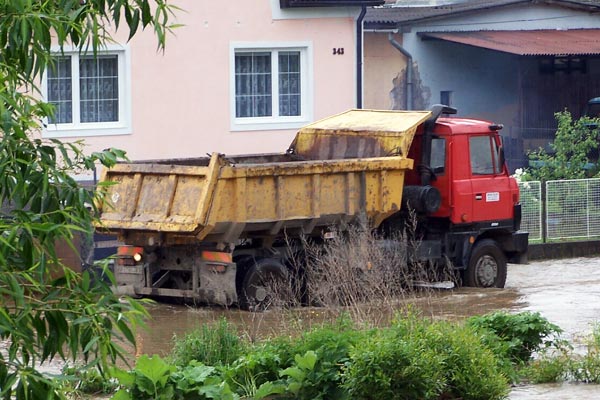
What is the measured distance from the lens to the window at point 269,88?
23.4m

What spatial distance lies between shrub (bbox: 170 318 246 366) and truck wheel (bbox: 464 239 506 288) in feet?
26.5

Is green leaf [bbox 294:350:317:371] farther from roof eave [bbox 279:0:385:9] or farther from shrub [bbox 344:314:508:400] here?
roof eave [bbox 279:0:385:9]

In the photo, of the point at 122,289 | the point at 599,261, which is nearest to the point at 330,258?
the point at 122,289

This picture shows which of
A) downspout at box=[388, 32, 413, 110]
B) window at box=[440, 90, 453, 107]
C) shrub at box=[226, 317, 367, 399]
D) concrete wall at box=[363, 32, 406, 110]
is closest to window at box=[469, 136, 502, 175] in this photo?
shrub at box=[226, 317, 367, 399]

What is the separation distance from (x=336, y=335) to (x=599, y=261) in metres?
13.3

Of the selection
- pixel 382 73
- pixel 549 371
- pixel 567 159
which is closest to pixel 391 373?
pixel 549 371

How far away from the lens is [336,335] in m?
9.66

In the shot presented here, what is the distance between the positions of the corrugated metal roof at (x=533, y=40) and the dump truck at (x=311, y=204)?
1075 cm

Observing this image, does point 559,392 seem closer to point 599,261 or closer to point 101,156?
point 101,156

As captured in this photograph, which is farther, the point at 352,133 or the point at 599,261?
the point at 599,261

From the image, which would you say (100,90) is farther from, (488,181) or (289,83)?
(488,181)

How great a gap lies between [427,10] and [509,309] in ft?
58.5

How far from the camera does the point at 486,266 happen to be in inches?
723

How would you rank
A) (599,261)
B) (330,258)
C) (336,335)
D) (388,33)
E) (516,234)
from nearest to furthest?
1. (336,335)
2. (330,258)
3. (516,234)
4. (599,261)
5. (388,33)
